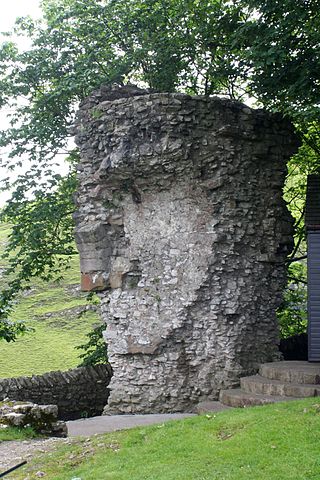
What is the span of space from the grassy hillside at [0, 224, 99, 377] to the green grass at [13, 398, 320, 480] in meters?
16.9

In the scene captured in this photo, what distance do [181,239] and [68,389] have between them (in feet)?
18.0

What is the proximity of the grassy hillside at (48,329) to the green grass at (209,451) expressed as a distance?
16.9 meters

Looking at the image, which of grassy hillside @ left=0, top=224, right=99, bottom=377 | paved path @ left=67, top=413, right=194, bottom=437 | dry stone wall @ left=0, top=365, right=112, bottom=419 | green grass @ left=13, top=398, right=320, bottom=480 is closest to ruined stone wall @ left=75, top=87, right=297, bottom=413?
paved path @ left=67, top=413, right=194, bottom=437

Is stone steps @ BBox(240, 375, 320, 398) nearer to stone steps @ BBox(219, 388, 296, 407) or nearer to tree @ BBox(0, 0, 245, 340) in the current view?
stone steps @ BBox(219, 388, 296, 407)

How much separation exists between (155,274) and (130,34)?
830 cm

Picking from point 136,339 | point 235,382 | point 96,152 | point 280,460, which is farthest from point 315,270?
point 280,460

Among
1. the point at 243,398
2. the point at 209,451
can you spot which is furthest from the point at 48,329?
the point at 209,451

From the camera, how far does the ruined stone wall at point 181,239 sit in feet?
52.2

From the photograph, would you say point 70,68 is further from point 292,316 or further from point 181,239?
point 292,316

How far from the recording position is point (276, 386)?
13.8 metres

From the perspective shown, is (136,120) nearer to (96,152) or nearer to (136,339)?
(96,152)

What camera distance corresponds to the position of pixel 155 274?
16406 millimetres

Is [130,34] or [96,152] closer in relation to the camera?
[96,152]

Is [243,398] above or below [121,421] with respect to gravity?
above
